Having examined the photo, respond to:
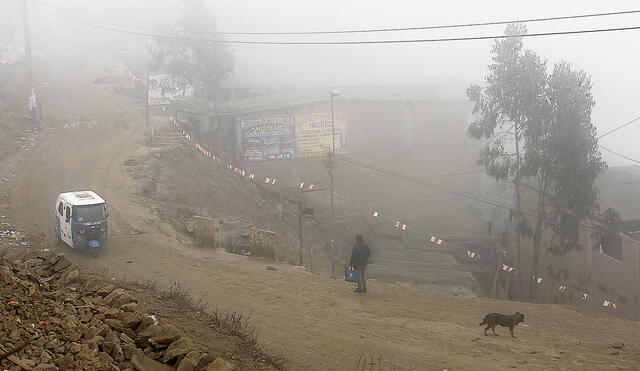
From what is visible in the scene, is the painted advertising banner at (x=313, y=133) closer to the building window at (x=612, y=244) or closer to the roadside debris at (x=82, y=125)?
the roadside debris at (x=82, y=125)

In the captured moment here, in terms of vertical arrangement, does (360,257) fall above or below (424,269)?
above

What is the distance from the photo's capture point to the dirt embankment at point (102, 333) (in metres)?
6.64

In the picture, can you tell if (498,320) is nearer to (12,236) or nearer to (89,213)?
(89,213)

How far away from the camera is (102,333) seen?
7465 mm

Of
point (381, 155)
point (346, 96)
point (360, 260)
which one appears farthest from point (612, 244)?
point (346, 96)

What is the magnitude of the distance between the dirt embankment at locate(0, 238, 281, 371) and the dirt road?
1516 mm

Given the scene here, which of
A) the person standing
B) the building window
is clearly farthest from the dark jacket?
the building window

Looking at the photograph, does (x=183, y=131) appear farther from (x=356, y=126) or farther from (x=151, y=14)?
(x=151, y=14)

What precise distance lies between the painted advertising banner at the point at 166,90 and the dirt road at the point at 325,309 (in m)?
A: 17.8

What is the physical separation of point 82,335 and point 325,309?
26.1 ft

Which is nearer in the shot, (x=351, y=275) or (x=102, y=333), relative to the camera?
(x=102, y=333)

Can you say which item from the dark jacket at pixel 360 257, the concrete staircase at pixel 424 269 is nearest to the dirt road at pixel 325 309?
the dark jacket at pixel 360 257

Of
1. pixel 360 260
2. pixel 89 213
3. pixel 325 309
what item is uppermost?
pixel 89 213

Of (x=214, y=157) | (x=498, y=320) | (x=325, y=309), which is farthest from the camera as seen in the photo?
(x=214, y=157)
